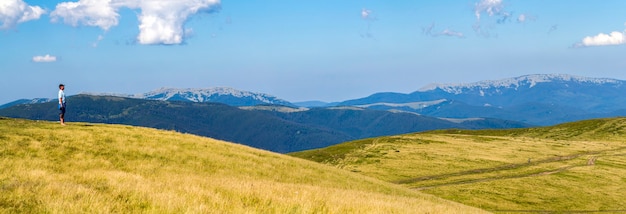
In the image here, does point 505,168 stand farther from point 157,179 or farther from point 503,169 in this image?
point 157,179

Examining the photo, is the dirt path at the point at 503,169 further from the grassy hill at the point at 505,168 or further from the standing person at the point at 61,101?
the standing person at the point at 61,101

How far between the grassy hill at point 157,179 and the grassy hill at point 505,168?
3487 centimetres

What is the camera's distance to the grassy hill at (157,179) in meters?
12.0

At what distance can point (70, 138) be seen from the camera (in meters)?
36.0

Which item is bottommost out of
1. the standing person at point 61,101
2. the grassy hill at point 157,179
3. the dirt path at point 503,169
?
the dirt path at point 503,169

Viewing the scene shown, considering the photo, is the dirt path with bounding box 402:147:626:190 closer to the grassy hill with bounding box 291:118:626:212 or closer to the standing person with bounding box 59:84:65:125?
the grassy hill with bounding box 291:118:626:212

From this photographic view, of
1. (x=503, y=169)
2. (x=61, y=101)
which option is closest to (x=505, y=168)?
(x=503, y=169)

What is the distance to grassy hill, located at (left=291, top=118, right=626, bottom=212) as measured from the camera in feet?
225

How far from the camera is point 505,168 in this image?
94.5 metres

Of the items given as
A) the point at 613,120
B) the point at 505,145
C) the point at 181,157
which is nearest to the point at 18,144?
the point at 181,157

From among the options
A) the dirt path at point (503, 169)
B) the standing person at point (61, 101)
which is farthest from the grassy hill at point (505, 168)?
the standing person at point (61, 101)

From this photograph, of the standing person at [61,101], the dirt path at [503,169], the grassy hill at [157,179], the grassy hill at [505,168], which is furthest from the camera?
the dirt path at [503,169]

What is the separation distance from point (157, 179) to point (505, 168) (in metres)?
88.9

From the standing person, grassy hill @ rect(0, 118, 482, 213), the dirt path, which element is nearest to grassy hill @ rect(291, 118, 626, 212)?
the dirt path
